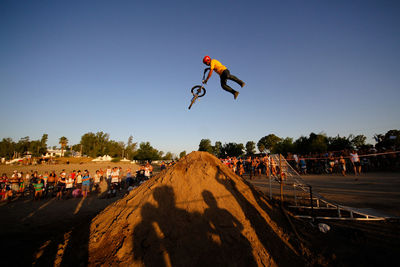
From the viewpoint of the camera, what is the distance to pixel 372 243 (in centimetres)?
480

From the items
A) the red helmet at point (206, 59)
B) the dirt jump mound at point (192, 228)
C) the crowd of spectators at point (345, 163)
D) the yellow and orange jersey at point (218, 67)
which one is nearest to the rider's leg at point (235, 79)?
the yellow and orange jersey at point (218, 67)

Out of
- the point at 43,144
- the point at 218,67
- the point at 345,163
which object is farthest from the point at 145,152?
the point at 218,67

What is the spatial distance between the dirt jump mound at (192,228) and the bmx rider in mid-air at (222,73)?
394 centimetres

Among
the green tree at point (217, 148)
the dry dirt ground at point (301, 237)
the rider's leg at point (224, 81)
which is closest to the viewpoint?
the dry dirt ground at point (301, 237)

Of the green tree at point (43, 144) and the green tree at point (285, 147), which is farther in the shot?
the green tree at point (43, 144)

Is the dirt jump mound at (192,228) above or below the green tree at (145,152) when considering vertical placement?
below

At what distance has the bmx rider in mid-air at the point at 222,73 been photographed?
25.0ft

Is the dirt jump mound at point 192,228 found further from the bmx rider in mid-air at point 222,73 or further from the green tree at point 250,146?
the green tree at point 250,146

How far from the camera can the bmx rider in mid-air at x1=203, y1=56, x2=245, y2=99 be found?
761 centimetres

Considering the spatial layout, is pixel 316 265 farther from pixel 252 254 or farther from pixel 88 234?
pixel 88 234

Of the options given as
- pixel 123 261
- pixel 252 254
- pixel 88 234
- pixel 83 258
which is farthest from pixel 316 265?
pixel 88 234

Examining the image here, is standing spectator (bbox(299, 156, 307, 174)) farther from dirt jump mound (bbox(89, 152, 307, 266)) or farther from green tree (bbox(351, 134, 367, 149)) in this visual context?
green tree (bbox(351, 134, 367, 149))

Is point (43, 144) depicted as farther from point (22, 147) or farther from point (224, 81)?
point (224, 81)

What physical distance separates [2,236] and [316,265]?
33.6 ft
